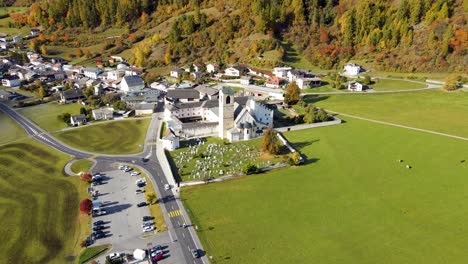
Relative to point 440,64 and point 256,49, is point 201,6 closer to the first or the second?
point 256,49

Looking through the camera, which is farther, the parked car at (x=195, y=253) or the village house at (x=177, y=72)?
the village house at (x=177, y=72)

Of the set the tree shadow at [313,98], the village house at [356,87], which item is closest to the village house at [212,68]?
the tree shadow at [313,98]

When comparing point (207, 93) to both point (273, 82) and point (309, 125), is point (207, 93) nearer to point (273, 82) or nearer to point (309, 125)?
point (273, 82)

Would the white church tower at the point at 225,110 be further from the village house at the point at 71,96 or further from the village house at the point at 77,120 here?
the village house at the point at 71,96

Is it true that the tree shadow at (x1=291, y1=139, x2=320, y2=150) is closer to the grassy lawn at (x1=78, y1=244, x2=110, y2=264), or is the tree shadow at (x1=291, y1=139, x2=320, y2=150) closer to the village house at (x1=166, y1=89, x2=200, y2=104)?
the village house at (x1=166, y1=89, x2=200, y2=104)

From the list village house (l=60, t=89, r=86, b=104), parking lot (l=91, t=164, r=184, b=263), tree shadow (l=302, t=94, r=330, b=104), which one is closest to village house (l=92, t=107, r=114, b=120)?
village house (l=60, t=89, r=86, b=104)
